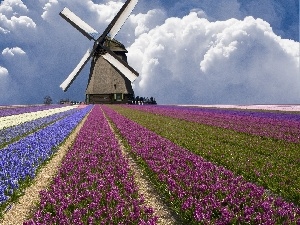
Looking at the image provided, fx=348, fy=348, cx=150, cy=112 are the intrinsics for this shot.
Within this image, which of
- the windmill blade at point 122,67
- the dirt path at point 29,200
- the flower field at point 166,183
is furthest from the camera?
the windmill blade at point 122,67

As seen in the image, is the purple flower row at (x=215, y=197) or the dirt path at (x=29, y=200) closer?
the purple flower row at (x=215, y=197)

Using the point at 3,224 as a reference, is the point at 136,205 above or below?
above

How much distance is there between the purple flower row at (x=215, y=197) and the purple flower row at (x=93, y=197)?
846 millimetres

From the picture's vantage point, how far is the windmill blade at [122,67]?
49.2 m

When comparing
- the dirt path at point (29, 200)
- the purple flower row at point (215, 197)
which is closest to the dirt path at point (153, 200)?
the purple flower row at point (215, 197)

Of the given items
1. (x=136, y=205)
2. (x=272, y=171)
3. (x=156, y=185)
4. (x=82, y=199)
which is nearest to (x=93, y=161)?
(x=156, y=185)

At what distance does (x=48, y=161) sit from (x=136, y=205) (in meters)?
7.24

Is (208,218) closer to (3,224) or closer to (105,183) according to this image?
(105,183)

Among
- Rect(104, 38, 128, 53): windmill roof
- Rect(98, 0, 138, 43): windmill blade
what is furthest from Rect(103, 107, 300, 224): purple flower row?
Rect(104, 38, 128, 53): windmill roof

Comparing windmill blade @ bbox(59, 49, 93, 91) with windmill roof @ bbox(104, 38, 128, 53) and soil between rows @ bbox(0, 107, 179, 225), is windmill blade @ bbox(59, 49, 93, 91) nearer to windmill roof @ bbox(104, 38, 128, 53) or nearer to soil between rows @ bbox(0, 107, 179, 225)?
windmill roof @ bbox(104, 38, 128, 53)

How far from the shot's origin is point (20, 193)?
8953 millimetres

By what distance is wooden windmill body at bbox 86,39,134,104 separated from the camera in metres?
70.0

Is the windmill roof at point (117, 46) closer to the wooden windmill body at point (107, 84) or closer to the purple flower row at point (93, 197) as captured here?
the wooden windmill body at point (107, 84)

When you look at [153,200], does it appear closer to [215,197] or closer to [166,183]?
[166,183]
